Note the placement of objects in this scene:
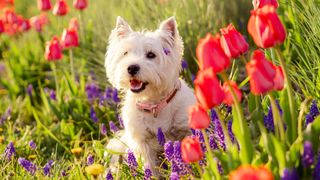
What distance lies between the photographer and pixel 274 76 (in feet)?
7.75

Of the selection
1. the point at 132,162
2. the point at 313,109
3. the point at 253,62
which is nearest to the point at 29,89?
the point at 132,162

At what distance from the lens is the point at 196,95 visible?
7.96ft

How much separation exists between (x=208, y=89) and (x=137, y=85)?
1.80m

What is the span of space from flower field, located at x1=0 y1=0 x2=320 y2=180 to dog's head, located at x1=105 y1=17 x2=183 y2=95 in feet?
1.04

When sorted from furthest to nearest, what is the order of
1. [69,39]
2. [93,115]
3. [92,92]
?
[92,92] → [69,39] → [93,115]

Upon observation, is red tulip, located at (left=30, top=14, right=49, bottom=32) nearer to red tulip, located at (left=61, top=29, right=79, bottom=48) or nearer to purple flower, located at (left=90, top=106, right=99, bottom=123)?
red tulip, located at (left=61, top=29, right=79, bottom=48)

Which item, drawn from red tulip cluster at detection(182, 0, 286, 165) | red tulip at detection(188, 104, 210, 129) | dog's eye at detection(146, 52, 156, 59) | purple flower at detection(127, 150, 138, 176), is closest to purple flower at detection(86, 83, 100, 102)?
dog's eye at detection(146, 52, 156, 59)

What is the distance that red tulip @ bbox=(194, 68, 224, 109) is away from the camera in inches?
89.9

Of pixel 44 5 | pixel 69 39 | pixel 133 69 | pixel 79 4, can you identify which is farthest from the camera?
pixel 44 5

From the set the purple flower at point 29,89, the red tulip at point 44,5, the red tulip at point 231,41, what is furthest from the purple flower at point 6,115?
the red tulip at point 231,41

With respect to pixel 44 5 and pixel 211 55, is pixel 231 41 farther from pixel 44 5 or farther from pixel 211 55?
pixel 44 5

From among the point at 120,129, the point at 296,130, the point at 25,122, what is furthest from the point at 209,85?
the point at 25,122

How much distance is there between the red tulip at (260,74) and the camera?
2.27 meters

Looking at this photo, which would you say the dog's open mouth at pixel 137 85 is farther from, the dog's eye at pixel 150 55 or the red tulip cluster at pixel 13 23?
the red tulip cluster at pixel 13 23
